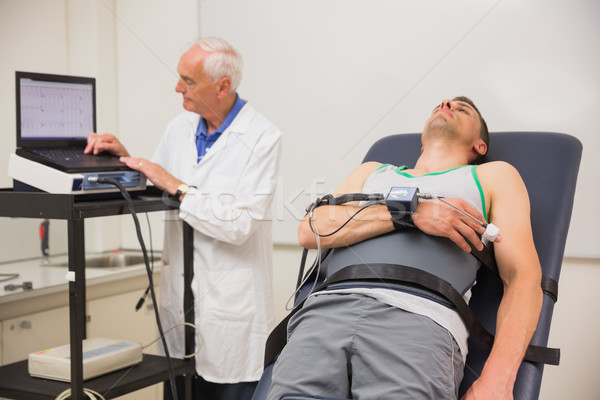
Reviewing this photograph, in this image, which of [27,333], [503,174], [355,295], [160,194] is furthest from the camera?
[27,333]

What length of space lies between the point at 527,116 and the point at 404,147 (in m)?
0.70

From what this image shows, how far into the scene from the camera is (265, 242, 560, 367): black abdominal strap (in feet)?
3.97

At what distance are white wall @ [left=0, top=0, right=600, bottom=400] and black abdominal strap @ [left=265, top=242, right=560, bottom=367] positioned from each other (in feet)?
3.11

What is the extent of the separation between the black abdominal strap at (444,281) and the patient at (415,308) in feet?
0.07

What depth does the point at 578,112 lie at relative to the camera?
2.09 meters

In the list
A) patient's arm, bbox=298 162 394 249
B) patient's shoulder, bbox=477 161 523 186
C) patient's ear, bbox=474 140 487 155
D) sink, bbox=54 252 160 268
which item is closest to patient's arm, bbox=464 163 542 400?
patient's shoulder, bbox=477 161 523 186

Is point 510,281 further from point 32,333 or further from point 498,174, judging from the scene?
point 32,333

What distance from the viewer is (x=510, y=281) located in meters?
1.31

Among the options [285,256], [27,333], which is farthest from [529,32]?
[27,333]

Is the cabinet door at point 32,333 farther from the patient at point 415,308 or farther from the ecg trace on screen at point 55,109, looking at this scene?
the patient at point 415,308

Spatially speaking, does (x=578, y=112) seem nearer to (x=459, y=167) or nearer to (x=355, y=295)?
(x=459, y=167)

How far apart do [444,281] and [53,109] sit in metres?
1.16

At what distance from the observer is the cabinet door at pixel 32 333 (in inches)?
77.3

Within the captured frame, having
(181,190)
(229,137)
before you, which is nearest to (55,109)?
(181,190)
